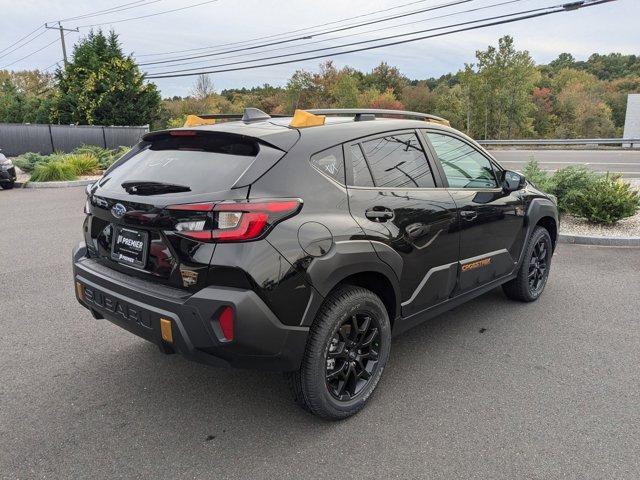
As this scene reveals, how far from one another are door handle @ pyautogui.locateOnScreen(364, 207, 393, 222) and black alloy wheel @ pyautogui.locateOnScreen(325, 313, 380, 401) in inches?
22.4

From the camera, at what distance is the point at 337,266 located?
2641mm

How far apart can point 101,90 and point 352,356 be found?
28312 millimetres

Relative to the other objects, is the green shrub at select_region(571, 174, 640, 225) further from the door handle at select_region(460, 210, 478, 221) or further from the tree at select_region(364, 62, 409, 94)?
the tree at select_region(364, 62, 409, 94)

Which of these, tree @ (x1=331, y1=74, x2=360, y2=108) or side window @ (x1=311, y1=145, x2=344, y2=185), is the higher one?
tree @ (x1=331, y1=74, x2=360, y2=108)

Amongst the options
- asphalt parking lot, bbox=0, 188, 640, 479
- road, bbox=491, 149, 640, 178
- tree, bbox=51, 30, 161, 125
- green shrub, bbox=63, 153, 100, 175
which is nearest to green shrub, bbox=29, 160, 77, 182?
green shrub, bbox=63, 153, 100, 175

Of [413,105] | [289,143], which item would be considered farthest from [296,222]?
[413,105]

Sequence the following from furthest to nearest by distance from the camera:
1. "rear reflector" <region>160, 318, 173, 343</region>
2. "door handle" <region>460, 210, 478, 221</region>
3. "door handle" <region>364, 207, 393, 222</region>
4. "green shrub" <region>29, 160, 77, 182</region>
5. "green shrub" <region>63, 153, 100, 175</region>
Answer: "green shrub" <region>63, 153, 100, 175</region> < "green shrub" <region>29, 160, 77, 182</region> < "door handle" <region>460, 210, 478, 221</region> < "door handle" <region>364, 207, 393, 222</region> < "rear reflector" <region>160, 318, 173, 343</region>

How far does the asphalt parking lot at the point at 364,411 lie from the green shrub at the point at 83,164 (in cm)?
1250

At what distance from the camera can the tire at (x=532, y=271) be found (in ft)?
15.0

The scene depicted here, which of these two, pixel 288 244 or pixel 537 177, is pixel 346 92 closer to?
pixel 537 177

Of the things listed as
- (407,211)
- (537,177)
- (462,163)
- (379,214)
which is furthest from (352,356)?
(537,177)

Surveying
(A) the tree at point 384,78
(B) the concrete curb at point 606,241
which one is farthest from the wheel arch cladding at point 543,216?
(A) the tree at point 384,78

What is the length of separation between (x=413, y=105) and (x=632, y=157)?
1750 inches

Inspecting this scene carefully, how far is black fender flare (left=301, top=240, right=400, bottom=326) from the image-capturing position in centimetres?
256
